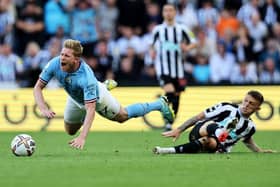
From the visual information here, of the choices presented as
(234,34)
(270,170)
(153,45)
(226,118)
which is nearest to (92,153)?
(226,118)

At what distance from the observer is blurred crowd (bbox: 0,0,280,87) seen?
21500mm

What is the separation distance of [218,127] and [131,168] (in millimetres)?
2082

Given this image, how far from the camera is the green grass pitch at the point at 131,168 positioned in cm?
884

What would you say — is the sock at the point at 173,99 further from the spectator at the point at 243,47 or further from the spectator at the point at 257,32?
the spectator at the point at 257,32

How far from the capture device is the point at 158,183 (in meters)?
8.70

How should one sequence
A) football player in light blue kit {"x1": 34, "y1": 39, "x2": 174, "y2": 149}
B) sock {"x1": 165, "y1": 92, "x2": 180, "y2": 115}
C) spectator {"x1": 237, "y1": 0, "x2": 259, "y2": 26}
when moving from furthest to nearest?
spectator {"x1": 237, "y1": 0, "x2": 259, "y2": 26} < sock {"x1": 165, "y1": 92, "x2": 180, "y2": 115} < football player in light blue kit {"x1": 34, "y1": 39, "x2": 174, "y2": 149}

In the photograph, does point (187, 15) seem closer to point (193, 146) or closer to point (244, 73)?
point (244, 73)

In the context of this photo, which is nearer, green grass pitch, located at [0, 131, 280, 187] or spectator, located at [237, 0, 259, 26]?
green grass pitch, located at [0, 131, 280, 187]

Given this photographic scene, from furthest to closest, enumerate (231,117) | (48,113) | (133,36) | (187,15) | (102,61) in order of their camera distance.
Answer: (187,15)
(133,36)
(102,61)
(231,117)
(48,113)

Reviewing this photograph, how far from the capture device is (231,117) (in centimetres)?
1184

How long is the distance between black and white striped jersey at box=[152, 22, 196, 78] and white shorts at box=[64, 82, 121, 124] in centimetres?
486

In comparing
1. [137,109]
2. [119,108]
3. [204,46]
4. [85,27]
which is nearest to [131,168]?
[119,108]

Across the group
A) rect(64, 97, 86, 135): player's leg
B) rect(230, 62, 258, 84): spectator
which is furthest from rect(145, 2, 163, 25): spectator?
rect(64, 97, 86, 135): player's leg

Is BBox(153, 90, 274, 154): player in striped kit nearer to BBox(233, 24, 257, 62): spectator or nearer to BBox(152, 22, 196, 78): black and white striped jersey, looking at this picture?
BBox(152, 22, 196, 78): black and white striped jersey
